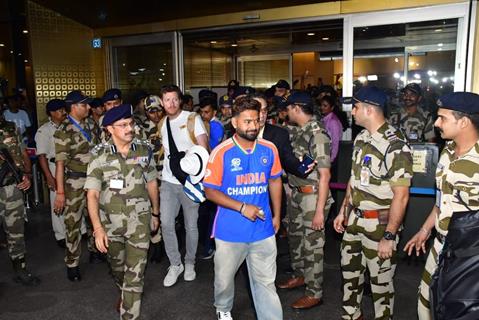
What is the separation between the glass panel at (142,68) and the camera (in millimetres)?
8562

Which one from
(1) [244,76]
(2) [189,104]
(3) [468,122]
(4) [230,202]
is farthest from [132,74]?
(3) [468,122]

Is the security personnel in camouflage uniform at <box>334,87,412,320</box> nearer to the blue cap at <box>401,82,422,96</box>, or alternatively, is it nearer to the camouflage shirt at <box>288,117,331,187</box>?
the camouflage shirt at <box>288,117,331,187</box>

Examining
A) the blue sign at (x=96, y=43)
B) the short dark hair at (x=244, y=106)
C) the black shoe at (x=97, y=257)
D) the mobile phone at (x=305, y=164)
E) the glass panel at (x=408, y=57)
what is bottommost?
the black shoe at (x=97, y=257)

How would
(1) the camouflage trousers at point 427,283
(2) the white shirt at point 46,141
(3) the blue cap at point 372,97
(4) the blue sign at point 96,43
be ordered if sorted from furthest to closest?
1. (4) the blue sign at point 96,43
2. (2) the white shirt at point 46,141
3. (3) the blue cap at point 372,97
4. (1) the camouflage trousers at point 427,283

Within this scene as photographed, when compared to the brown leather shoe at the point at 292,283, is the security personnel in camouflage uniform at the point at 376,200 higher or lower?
higher

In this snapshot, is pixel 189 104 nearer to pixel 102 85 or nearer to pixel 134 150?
pixel 102 85

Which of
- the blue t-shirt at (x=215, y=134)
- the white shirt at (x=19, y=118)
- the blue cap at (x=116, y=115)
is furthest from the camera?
the white shirt at (x=19, y=118)

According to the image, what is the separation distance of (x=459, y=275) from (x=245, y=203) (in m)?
1.56

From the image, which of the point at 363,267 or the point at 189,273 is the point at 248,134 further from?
the point at 189,273

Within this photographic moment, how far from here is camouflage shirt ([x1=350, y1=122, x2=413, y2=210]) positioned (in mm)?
2965

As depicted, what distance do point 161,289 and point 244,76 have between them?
832 centimetres

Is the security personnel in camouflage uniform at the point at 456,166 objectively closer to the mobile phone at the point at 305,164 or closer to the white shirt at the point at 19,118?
the mobile phone at the point at 305,164

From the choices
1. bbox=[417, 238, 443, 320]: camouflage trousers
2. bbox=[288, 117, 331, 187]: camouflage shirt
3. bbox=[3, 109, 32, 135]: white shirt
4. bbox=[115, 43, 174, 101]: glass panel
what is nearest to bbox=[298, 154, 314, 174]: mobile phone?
bbox=[288, 117, 331, 187]: camouflage shirt

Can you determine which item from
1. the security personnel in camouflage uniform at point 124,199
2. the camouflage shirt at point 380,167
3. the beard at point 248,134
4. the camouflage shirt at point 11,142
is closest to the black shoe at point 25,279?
the camouflage shirt at point 11,142
